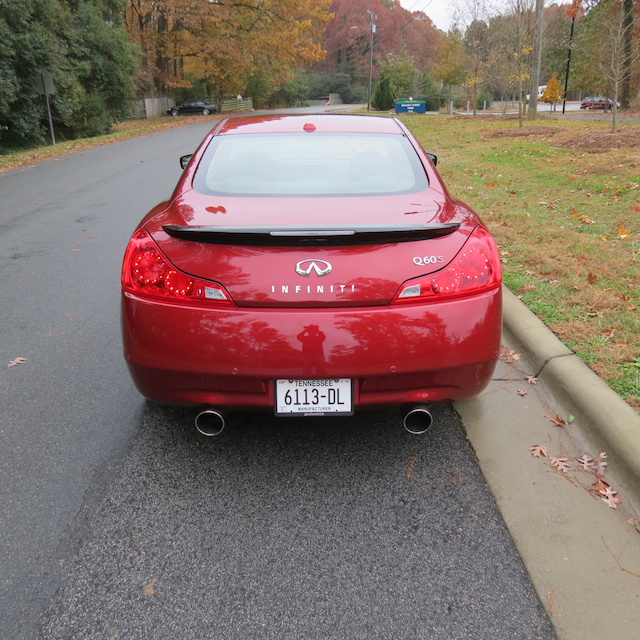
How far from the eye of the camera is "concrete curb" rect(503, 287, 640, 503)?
274 cm

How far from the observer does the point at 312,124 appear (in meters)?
3.85

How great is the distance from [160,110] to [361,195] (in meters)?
47.9

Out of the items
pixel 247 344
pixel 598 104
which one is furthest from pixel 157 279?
pixel 598 104

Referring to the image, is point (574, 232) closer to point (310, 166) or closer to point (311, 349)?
point (310, 166)

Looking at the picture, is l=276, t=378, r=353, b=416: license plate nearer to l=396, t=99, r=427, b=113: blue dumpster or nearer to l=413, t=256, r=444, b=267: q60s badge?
l=413, t=256, r=444, b=267: q60s badge

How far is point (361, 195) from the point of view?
297 cm

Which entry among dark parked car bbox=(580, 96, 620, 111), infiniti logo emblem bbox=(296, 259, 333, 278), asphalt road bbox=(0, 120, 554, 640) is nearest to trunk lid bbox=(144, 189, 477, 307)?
infiniti logo emblem bbox=(296, 259, 333, 278)

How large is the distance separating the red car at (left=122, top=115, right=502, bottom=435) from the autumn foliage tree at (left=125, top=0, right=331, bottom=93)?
1658 inches

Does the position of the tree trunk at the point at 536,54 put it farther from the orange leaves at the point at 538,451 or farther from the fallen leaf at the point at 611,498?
the fallen leaf at the point at 611,498

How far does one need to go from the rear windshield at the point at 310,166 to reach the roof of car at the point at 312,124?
0.31ft

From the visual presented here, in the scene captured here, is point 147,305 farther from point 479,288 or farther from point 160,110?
point 160,110

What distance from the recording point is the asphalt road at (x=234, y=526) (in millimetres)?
2027

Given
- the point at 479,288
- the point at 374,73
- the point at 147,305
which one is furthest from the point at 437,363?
the point at 374,73

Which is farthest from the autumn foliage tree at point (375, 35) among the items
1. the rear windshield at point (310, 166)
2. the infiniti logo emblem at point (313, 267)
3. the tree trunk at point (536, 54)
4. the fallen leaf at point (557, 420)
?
the infiniti logo emblem at point (313, 267)
